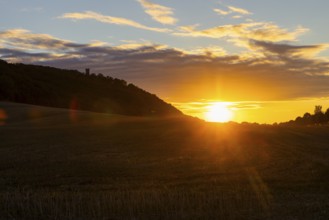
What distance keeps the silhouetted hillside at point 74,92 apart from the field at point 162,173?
66340 millimetres

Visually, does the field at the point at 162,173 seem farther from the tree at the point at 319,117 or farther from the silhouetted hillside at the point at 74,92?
the silhouetted hillside at the point at 74,92

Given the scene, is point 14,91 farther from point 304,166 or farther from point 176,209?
point 176,209

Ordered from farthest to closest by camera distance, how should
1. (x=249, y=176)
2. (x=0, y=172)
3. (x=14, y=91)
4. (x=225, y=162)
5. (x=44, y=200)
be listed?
(x=14, y=91), (x=225, y=162), (x=0, y=172), (x=249, y=176), (x=44, y=200)

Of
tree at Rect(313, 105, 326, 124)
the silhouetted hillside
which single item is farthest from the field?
the silhouetted hillside

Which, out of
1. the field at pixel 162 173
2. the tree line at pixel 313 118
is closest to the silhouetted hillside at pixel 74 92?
the tree line at pixel 313 118

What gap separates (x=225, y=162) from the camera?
2728cm

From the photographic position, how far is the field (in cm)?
1525

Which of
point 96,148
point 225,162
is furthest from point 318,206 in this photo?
point 96,148

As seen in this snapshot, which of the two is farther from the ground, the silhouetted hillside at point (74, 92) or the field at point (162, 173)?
the silhouetted hillside at point (74, 92)

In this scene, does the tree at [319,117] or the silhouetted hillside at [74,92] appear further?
the silhouetted hillside at [74,92]

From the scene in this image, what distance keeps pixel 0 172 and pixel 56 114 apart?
39.8 m

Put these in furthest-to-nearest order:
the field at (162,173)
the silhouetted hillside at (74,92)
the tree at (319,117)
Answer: the silhouetted hillside at (74,92), the tree at (319,117), the field at (162,173)

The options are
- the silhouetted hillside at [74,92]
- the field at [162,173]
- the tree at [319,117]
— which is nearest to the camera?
the field at [162,173]

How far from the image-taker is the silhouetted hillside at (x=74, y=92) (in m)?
112
